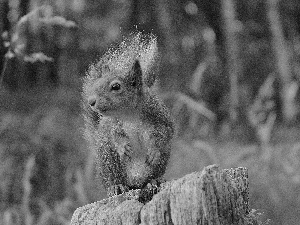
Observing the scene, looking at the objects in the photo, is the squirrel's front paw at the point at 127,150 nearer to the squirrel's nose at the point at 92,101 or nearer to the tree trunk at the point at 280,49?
the squirrel's nose at the point at 92,101

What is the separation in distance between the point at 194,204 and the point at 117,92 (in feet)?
2.35

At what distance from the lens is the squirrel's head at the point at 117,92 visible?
2.25 meters

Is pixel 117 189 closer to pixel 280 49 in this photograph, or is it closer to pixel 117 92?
pixel 117 92

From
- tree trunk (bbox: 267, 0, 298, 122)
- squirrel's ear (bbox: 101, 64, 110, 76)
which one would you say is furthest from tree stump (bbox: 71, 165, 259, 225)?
tree trunk (bbox: 267, 0, 298, 122)

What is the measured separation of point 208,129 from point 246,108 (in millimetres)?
400

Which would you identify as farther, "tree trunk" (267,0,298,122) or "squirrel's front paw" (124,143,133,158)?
"tree trunk" (267,0,298,122)

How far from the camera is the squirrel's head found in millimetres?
2248

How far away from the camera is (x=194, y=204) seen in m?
1.69

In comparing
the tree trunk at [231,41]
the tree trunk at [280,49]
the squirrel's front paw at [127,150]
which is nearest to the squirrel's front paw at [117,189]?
the squirrel's front paw at [127,150]

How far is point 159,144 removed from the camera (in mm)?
2309

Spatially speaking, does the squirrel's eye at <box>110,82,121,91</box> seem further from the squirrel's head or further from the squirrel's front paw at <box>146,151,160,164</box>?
the squirrel's front paw at <box>146,151,160,164</box>

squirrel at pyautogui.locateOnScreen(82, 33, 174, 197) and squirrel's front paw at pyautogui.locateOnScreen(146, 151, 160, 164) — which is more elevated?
squirrel at pyautogui.locateOnScreen(82, 33, 174, 197)

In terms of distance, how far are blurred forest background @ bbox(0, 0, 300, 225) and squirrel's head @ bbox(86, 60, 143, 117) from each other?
3.98 feet

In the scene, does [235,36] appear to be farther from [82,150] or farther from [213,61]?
[82,150]
